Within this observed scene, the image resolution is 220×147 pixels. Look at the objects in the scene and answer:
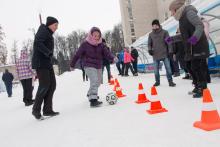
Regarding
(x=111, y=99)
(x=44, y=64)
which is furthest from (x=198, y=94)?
(x=44, y=64)

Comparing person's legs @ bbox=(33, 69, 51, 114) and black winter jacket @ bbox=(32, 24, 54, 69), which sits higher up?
black winter jacket @ bbox=(32, 24, 54, 69)

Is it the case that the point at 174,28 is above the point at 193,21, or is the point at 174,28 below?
above

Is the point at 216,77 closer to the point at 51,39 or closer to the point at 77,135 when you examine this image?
the point at 51,39

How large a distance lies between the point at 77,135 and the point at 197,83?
278 centimetres

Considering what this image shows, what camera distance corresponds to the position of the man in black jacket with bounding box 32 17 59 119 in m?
6.66

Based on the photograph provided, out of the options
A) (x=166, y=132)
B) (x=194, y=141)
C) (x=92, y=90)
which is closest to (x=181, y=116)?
(x=166, y=132)

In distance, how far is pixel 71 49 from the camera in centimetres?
9075

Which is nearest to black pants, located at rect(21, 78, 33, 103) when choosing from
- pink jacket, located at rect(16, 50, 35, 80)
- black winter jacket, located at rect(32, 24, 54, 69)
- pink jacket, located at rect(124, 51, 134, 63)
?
pink jacket, located at rect(16, 50, 35, 80)

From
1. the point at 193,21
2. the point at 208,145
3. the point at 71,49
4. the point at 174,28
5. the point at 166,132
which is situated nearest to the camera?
the point at 208,145

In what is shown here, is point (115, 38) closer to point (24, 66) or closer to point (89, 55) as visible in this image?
point (24, 66)

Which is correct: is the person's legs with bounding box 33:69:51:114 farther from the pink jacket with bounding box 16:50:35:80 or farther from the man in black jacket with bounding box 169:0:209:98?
the pink jacket with bounding box 16:50:35:80

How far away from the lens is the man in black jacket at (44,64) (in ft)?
21.8

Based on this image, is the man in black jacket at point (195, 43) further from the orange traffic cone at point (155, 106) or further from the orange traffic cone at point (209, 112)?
the orange traffic cone at point (209, 112)

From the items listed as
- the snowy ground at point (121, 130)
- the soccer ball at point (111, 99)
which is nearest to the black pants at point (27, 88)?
the snowy ground at point (121, 130)
